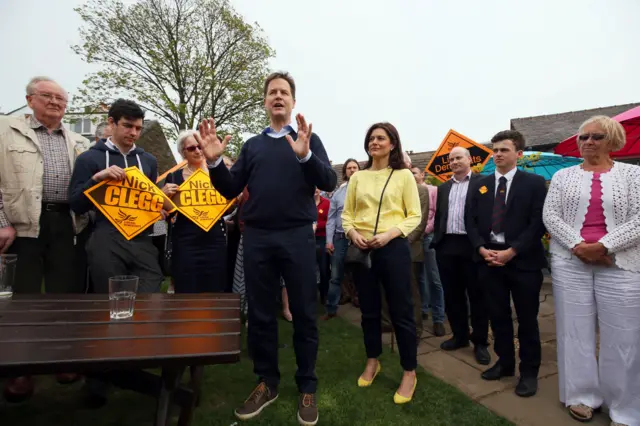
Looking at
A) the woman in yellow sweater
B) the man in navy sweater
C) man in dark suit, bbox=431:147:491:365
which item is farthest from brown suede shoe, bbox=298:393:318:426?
man in dark suit, bbox=431:147:491:365

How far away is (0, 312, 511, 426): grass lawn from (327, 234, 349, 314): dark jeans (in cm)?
168

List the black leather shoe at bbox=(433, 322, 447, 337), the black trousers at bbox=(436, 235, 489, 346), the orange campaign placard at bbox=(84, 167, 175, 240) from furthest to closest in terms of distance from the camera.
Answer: the black leather shoe at bbox=(433, 322, 447, 337) → the black trousers at bbox=(436, 235, 489, 346) → the orange campaign placard at bbox=(84, 167, 175, 240)

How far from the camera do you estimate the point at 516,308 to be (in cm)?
271

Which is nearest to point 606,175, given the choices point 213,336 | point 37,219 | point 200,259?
point 213,336

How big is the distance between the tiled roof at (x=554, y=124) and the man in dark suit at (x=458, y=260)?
15.7m

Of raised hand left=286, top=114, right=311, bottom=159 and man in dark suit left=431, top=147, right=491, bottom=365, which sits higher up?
raised hand left=286, top=114, right=311, bottom=159

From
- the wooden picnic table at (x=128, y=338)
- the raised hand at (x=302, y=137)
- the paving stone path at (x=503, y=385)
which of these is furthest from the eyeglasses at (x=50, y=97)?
the paving stone path at (x=503, y=385)

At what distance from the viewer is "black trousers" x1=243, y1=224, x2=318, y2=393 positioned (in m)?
2.30

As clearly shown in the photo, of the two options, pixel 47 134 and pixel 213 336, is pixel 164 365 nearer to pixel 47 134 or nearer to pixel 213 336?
pixel 213 336

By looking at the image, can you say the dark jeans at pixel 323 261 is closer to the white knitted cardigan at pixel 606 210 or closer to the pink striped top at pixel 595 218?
the white knitted cardigan at pixel 606 210

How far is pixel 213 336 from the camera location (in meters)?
1.47

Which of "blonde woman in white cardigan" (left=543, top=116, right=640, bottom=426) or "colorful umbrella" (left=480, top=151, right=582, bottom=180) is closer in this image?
"blonde woman in white cardigan" (left=543, top=116, right=640, bottom=426)

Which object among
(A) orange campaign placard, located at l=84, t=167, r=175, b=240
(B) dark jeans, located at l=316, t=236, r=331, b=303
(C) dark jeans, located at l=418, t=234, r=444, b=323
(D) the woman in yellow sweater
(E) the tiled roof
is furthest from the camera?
(E) the tiled roof

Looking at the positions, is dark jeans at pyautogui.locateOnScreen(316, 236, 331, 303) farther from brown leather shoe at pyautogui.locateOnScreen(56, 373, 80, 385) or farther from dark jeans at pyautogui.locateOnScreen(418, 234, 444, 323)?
brown leather shoe at pyautogui.locateOnScreen(56, 373, 80, 385)
